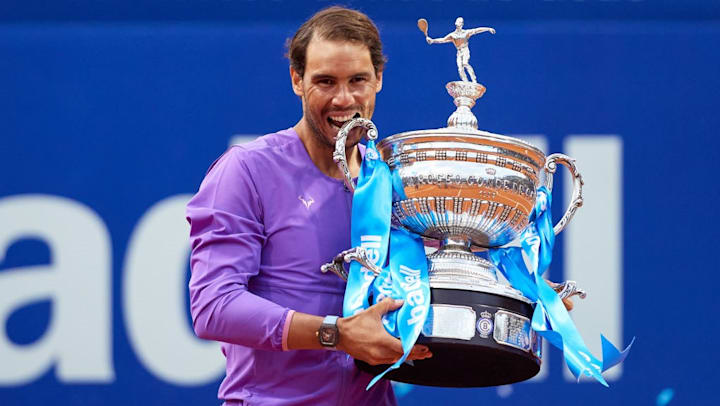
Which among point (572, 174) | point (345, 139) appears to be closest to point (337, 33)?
point (345, 139)

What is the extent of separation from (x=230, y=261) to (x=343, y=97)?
381 millimetres

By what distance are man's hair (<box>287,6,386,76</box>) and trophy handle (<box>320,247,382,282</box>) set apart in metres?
0.41

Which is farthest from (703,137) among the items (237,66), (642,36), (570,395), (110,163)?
(110,163)

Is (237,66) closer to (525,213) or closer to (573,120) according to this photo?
(573,120)

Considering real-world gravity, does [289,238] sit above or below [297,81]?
below

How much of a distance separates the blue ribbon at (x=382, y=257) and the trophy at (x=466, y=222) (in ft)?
0.09

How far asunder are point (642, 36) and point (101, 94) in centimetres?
162

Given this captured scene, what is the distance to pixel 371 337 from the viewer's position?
6.80 ft

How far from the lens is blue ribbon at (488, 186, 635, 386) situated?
7.32 ft

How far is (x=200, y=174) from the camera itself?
3605 millimetres

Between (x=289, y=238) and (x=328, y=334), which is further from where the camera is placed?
(x=289, y=238)

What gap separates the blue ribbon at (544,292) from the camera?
223cm

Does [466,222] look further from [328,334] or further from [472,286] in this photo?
[328,334]

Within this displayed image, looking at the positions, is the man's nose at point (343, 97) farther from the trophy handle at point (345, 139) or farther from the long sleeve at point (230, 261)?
the long sleeve at point (230, 261)
